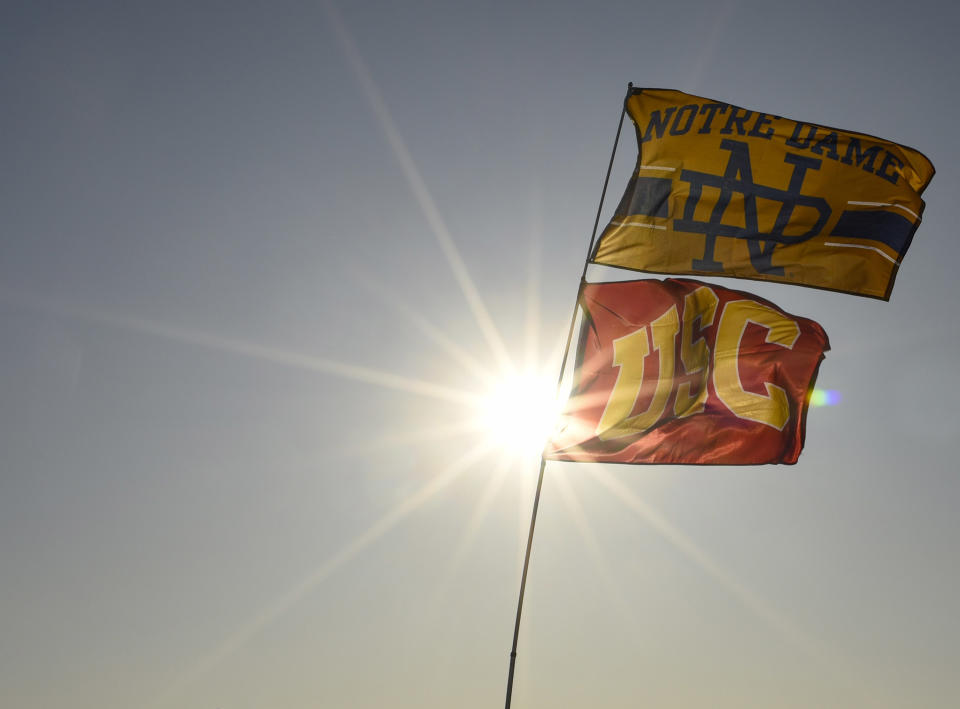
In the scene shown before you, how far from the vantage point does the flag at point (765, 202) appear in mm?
14094

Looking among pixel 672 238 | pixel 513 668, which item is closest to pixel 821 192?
pixel 672 238

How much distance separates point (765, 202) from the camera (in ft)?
47.0

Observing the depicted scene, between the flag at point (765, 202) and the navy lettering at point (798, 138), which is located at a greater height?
the navy lettering at point (798, 138)

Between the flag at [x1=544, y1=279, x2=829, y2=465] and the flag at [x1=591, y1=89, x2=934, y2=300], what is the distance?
2.02ft

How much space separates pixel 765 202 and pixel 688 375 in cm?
314

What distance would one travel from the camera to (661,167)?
47.4 feet

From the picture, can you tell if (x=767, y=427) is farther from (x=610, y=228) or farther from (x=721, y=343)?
(x=610, y=228)

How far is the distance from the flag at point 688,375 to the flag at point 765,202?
2.02 feet

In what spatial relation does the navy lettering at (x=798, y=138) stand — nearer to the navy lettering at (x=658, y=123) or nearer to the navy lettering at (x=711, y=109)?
the navy lettering at (x=711, y=109)

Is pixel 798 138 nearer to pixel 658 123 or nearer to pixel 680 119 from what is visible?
pixel 680 119

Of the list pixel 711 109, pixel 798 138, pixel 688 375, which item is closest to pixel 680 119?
pixel 711 109

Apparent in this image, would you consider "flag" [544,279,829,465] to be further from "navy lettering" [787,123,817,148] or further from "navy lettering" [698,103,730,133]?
"navy lettering" [698,103,730,133]

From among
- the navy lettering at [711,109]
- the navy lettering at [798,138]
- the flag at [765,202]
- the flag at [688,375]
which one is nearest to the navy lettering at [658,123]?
the flag at [765,202]

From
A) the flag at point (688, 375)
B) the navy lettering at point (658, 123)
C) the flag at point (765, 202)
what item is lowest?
the flag at point (688, 375)
